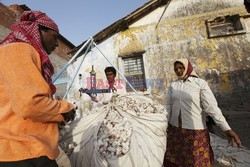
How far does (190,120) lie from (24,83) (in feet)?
6.62

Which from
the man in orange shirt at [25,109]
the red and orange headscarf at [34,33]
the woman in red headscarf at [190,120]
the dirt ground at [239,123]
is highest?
the red and orange headscarf at [34,33]

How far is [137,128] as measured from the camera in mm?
1541

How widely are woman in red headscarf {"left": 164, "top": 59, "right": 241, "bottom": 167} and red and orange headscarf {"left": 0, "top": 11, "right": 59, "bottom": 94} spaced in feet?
5.98

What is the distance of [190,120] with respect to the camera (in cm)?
223

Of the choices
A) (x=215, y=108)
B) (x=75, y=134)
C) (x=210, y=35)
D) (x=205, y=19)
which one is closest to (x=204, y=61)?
(x=210, y=35)

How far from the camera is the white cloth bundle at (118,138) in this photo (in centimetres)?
135

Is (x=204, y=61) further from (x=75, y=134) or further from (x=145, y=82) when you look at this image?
(x=75, y=134)

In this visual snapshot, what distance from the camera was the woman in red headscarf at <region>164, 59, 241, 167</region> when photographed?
7.02 feet

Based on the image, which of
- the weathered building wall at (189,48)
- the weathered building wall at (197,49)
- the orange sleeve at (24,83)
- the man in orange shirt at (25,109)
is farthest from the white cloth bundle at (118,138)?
the weathered building wall at (197,49)

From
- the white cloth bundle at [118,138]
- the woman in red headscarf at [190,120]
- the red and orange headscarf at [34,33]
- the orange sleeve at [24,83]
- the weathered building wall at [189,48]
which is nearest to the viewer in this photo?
the orange sleeve at [24,83]

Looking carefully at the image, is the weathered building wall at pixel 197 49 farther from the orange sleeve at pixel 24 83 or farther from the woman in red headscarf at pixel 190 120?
the orange sleeve at pixel 24 83

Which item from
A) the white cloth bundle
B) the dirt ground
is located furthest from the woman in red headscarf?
the dirt ground

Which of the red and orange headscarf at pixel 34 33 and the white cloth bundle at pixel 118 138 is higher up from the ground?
the red and orange headscarf at pixel 34 33

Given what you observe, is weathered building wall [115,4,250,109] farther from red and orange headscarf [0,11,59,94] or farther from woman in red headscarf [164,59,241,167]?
red and orange headscarf [0,11,59,94]
